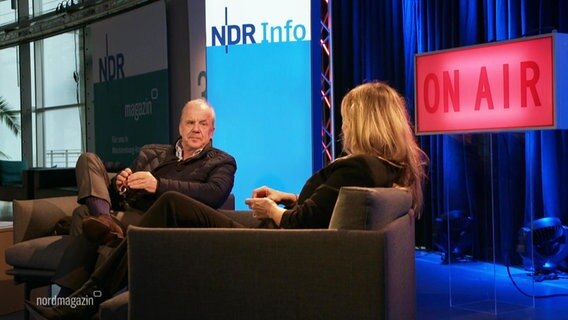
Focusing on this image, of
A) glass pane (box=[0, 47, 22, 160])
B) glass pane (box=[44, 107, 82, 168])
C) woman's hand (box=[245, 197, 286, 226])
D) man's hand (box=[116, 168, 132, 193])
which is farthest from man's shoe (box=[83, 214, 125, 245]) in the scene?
glass pane (box=[0, 47, 22, 160])

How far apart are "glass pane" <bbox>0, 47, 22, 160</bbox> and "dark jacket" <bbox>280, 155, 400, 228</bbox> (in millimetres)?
11314

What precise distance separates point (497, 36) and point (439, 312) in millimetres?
2375

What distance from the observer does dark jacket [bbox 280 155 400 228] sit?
228 centimetres

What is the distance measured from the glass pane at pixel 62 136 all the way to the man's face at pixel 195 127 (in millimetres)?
7792

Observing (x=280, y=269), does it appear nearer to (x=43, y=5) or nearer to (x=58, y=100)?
(x=58, y=100)

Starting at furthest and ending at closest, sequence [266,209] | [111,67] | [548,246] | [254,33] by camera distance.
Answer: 1. [111,67]
2. [254,33]
3. [548,246]
4. [266,209]

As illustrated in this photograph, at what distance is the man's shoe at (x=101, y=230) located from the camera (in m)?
2.91

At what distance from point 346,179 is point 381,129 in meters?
0.24

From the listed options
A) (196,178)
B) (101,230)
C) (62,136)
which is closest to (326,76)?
(196,178)

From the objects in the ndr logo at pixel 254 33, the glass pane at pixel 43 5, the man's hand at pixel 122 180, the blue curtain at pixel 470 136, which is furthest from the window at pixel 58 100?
the man's hand at pixel 122 180

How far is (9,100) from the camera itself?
12969mm

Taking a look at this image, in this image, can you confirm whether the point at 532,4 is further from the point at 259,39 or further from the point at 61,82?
the point at 61,82

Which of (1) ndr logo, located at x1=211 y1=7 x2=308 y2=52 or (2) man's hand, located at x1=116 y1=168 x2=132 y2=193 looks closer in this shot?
(2) man's hand, located at x1=116 y1=168 x2=132 y2=193

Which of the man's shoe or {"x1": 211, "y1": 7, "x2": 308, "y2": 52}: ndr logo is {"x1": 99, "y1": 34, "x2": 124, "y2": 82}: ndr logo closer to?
{"x1": 211, "y1": 7, "x2": 308, "y2": 52}: ndr logo
